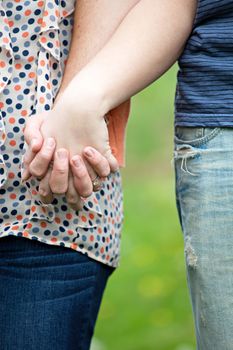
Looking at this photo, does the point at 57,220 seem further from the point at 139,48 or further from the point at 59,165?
Answer: the point at 139,48

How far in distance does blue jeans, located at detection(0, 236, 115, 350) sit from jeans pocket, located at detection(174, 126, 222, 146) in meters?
0.39

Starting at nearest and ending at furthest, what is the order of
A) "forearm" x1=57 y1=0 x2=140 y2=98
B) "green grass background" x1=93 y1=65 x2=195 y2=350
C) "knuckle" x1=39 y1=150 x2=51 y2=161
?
1. "knuckle" x1=39 y1=150 x2=51 y2=161
2. "forearm" x1=57 y1=0 x2=140 y2=98
3. "green grass background" x1=93 y1=65 x2=195 y2=350

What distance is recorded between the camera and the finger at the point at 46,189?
209cm

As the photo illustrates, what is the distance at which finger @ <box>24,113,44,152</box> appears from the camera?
2.06m

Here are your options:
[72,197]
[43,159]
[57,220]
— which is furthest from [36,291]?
[43,159]

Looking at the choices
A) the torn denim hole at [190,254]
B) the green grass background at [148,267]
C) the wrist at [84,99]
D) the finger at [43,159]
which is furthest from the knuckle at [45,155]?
the green grass background at [148,267]

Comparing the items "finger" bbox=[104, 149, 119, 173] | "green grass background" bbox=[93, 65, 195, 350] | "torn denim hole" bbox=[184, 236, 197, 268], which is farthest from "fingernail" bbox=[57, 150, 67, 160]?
"green grass background" bbox=[93, 65, 195, 350]

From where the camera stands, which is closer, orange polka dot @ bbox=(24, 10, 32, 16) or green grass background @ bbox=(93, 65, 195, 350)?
orange polka dot @ bbox=(24, 10, 32, 16)

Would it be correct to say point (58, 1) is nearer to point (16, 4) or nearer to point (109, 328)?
point (16, 4)

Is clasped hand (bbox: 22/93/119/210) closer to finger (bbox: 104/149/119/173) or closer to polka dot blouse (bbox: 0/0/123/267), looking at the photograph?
finger (bbox: 104/149/119/173)

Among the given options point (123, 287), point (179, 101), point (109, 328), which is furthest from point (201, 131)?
point (123, 287)

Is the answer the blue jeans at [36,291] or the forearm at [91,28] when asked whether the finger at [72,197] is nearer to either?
the blue jeans at [36,291]

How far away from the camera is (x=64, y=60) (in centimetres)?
232

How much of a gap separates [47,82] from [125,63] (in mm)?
221
